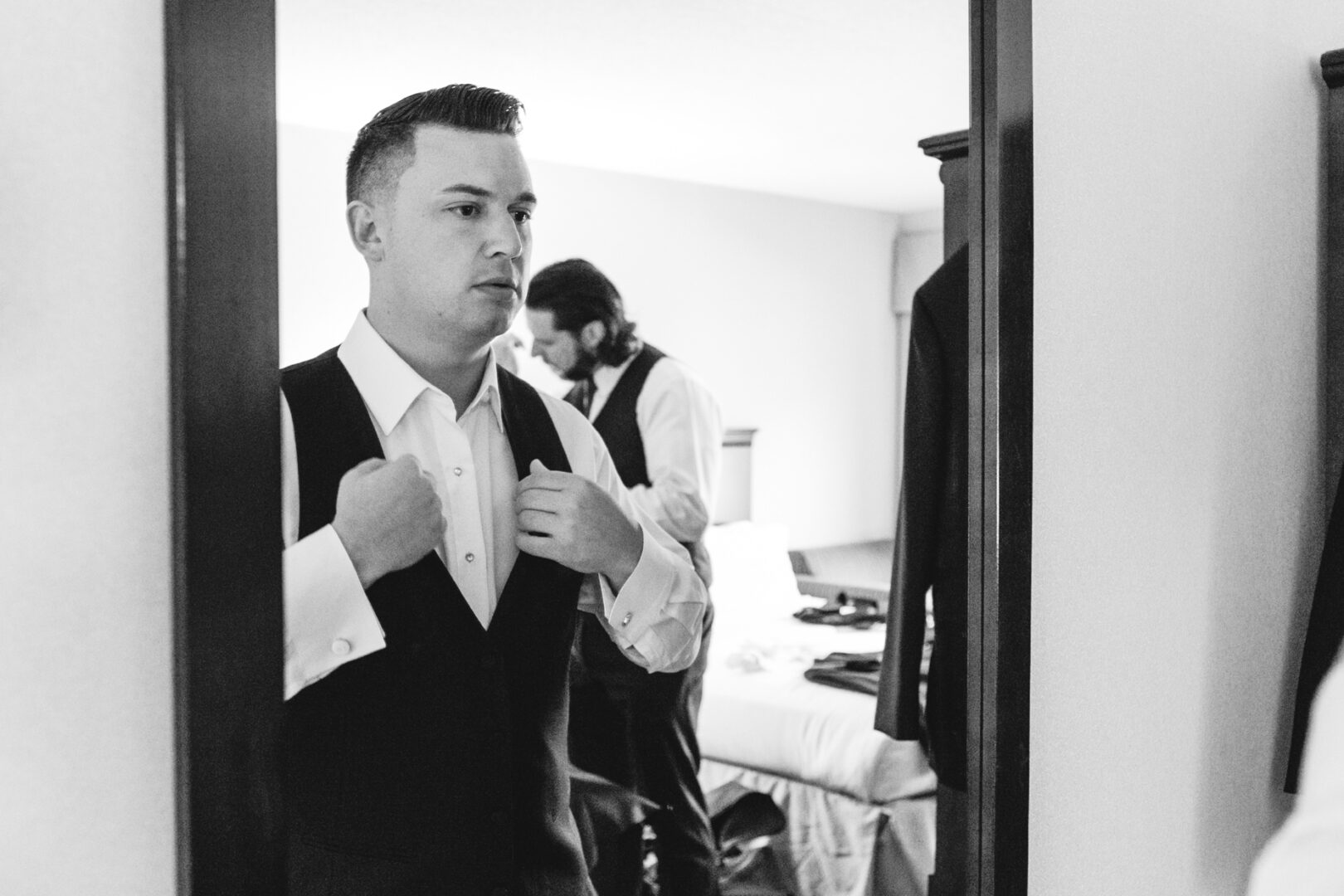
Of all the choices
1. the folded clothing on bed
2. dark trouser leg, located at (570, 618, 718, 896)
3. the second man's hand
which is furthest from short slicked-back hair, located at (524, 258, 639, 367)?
the folded clothing on bed

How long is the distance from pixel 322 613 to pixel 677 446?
1.06ft

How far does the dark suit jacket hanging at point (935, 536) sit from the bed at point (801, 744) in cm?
3

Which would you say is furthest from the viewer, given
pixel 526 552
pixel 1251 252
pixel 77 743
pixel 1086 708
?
pixel 1251 252

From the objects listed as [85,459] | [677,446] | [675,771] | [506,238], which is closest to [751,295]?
[677,446]

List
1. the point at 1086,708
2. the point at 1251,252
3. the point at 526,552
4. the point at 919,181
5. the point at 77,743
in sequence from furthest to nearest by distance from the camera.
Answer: the point at 1251,252 < the point at 1086,708 < the point at 919,181 < the point at 526,552 < the point at 77,743

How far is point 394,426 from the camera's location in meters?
0.77

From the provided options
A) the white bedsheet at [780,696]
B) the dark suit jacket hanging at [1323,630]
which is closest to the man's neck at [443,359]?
the white bedsheet at [780,696]

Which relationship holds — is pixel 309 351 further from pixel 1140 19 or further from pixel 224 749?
pixel 1140 19

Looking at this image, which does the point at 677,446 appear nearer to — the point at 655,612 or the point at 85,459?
the point at 655,612

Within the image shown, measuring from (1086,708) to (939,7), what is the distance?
0.78 m

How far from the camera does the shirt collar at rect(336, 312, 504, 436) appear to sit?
75cm

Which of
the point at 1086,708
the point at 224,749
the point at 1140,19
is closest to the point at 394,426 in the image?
the point at 224,749

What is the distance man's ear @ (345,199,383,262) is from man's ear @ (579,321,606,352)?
16 cm

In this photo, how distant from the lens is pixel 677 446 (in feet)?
3.11
